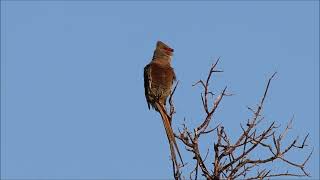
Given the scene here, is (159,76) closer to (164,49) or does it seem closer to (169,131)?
A: (164,49)

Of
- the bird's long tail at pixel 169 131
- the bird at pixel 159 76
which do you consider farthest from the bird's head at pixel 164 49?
the bird's long tail at pixel 169 131

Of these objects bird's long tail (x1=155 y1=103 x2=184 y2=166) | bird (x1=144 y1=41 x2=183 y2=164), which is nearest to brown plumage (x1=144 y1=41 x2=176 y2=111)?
bird (x1=144 y1=41 x2=183 y2=164)

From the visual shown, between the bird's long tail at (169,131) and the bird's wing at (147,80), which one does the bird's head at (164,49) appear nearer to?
the bird's wing at (147,80)

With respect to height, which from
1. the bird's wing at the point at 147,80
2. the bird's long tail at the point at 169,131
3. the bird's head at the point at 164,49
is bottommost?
the bird's long tail at the point at 169,131

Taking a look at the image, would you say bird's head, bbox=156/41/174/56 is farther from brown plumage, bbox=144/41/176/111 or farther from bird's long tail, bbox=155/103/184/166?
bird's long tail, bbox=155/103/184/166

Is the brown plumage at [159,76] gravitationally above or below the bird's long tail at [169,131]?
above

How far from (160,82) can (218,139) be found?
291 centimetres

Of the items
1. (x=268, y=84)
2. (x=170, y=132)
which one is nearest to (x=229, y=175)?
(x=268, y=84)

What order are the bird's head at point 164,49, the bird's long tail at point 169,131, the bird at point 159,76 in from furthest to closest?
1. the bird's head at point 164,49
2. the bird at point 159,76
3. the bird's long tail at point 169,131

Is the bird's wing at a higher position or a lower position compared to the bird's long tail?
higher

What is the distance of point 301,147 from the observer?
4633mm

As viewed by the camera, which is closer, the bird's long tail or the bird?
the bird's long tail

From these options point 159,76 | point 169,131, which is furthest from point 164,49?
point 169,131

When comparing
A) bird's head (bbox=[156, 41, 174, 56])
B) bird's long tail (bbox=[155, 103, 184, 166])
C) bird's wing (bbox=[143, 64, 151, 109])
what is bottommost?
bird's long tail (bbox=[155, 103, 184, 166])
